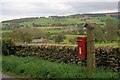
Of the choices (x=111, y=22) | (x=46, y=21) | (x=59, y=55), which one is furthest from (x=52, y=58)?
(x=46, y=21)

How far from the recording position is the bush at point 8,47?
92.1ft

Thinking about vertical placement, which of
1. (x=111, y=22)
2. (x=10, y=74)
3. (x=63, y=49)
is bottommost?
(x=10, y=74)

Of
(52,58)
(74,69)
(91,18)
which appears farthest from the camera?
(91,18)

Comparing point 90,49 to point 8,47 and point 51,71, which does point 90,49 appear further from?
point 8,47

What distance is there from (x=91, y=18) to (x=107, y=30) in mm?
8679

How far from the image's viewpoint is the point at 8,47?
28.6 m

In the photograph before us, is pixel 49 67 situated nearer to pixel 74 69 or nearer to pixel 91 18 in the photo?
pixel 74 69

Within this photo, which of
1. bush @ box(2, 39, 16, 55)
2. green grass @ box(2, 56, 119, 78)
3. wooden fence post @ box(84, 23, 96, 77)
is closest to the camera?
green grass @ box(2, 56, 119, 78)

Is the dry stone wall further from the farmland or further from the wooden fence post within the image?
the wooden fence post

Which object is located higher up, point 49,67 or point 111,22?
point 111,22

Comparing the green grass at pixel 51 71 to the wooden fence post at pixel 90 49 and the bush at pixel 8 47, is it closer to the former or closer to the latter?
the wooden fence post at pixel 90 49

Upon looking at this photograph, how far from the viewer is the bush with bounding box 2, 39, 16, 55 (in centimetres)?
2806

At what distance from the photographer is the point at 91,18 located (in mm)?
26891

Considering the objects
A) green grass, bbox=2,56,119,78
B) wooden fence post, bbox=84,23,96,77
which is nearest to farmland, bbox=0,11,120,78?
green grass, bbox=2,56,119,78
